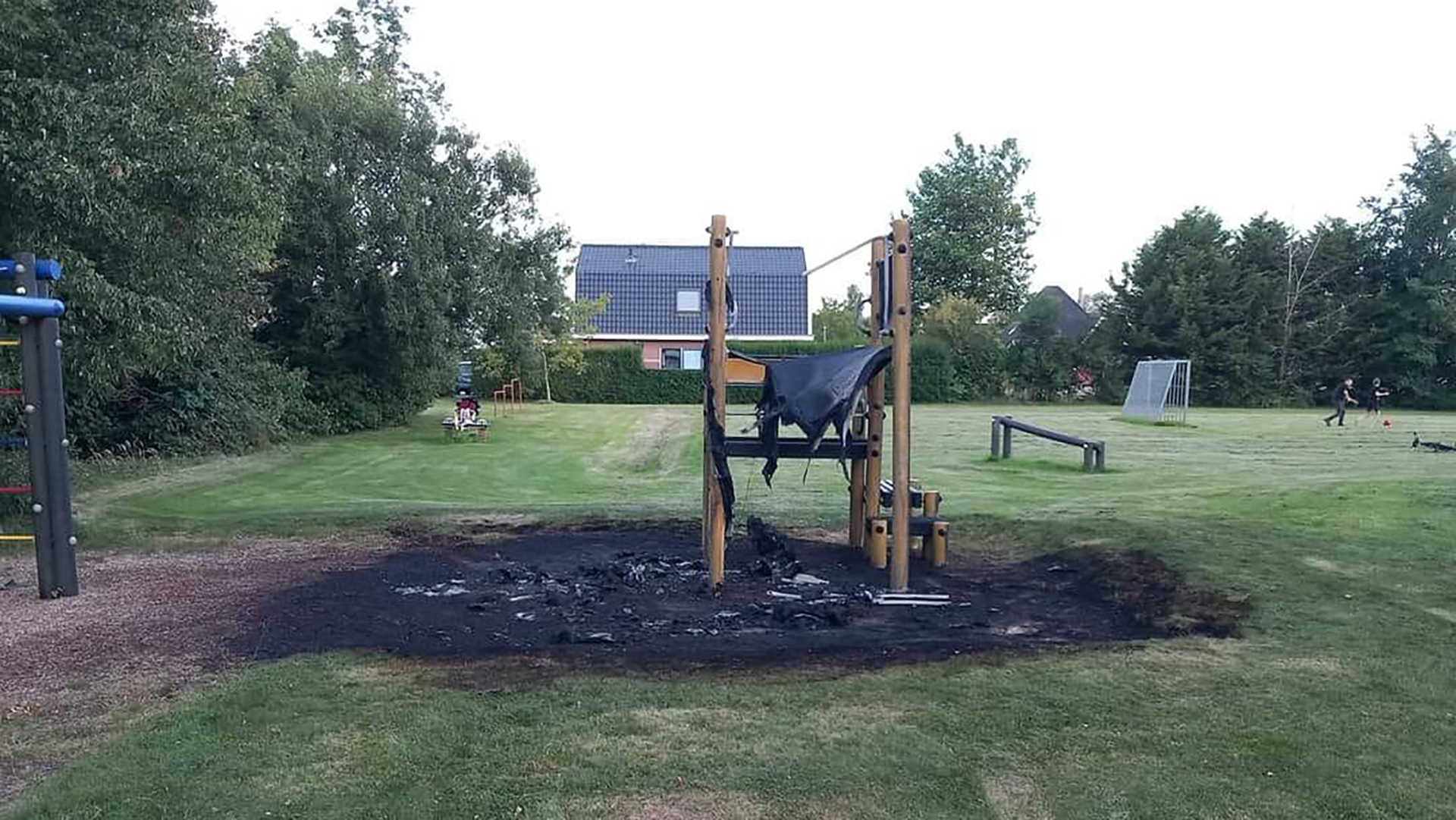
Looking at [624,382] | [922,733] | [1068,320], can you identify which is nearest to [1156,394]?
[624,382]

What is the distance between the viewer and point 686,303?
53.2m

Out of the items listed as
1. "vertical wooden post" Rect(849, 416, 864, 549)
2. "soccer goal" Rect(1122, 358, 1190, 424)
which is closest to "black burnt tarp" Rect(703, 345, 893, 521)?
"vertical wooden post" Rect(849, 416, 864, 549)

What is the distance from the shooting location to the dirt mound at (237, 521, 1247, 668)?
19.6 ft

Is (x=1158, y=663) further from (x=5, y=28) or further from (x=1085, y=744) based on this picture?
(x=5, y=28)

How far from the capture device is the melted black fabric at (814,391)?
7.63 meters

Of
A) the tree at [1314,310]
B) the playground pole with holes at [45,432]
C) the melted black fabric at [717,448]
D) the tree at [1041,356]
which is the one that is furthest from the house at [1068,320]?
the playground pole with holes at [45,432]

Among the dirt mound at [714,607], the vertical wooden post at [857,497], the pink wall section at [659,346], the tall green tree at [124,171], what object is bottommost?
the dirt mound at [714,607]

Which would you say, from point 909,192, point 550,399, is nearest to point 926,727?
point 550,399

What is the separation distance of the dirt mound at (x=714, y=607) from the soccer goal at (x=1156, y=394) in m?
26.0

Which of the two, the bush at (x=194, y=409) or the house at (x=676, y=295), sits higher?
the house at (x=676, y=295)

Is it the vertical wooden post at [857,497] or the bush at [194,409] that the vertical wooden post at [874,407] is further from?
the bush at [194,409]

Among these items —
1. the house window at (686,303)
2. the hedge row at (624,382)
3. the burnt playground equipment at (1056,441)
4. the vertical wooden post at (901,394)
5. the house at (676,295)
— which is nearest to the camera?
the vertical wooden post at (901,394)

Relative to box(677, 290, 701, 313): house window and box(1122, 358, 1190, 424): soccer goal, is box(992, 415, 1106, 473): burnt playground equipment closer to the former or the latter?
box(1122, 358, 1190, 424): soccer goal

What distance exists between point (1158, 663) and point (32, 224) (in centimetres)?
972
